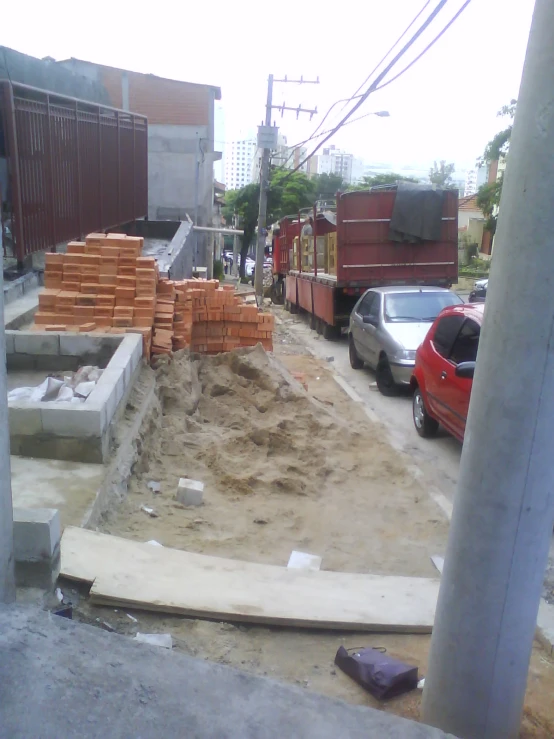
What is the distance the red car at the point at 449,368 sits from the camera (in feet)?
23.2

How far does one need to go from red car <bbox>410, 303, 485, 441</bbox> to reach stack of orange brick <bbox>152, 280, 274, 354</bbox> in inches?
91.2

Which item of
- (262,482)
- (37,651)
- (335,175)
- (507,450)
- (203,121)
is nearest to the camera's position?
(37,651)

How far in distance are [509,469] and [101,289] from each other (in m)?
6.63

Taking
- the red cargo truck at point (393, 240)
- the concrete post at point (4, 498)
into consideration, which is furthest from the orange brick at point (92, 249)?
the red cargo truck at point (393, 240)

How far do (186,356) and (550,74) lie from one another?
6.88 m

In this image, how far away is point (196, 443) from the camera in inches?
280

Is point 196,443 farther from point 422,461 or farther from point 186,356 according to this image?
point 422,461

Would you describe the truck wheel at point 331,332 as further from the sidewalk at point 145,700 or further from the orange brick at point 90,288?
the sidewalk at point 145,700

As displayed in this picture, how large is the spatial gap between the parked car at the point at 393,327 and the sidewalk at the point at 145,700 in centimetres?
869

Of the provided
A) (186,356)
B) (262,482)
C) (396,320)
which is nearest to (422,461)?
(262,482)

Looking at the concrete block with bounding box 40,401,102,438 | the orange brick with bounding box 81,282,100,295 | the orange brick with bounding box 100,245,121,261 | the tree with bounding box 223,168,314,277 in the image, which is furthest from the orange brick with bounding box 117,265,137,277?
the tree with bounding box 223,168,314,277

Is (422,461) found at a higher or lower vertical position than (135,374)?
lower

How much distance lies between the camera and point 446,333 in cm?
784

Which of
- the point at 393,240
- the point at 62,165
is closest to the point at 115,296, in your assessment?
the point at 62,165
